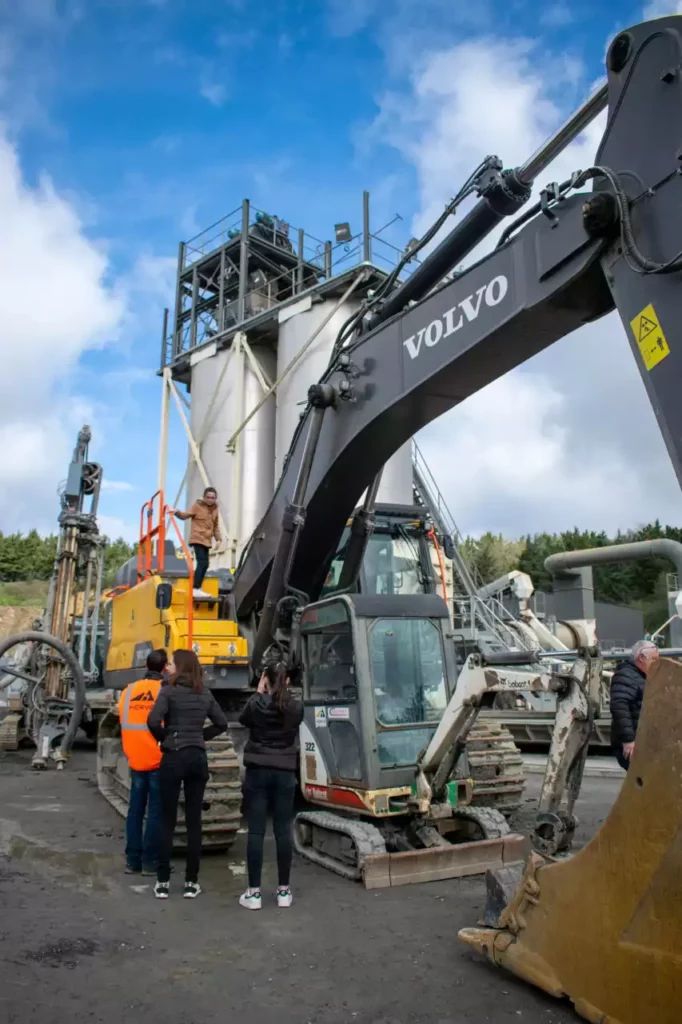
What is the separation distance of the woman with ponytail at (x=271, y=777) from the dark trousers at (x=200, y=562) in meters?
2.77

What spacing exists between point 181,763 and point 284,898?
1156 mm

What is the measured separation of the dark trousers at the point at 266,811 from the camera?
17.8 feet

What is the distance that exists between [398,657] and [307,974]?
285 cm

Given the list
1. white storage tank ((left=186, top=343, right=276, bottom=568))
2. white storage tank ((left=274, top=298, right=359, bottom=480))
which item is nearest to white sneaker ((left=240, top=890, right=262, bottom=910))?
white storage tank ((left=274, top=298, right=359, bottom=480))

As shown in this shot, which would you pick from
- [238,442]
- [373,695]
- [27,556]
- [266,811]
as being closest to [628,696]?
[373,695]

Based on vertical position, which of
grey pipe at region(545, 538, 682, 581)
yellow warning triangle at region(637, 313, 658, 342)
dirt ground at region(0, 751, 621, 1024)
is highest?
grey pipe at region(545, 538, 682, 581)

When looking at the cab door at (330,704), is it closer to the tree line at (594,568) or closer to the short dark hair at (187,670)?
the short dark hair at (187,670)

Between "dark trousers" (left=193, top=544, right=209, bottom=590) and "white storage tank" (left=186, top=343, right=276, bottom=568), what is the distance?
11.0m

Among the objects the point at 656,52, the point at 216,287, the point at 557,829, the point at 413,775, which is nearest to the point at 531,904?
the point at 557,829

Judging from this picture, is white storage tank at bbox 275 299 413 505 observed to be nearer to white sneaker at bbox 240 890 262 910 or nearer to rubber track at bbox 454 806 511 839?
rubber track at bbox 454 806 511 839

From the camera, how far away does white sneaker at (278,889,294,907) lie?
5.48m

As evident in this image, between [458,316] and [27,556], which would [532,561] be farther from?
[458,316]

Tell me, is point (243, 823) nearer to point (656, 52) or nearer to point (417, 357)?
point (417, 357)

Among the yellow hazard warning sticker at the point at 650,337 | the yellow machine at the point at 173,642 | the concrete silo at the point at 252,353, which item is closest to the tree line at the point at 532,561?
the concrete silo at the point at 252,353
